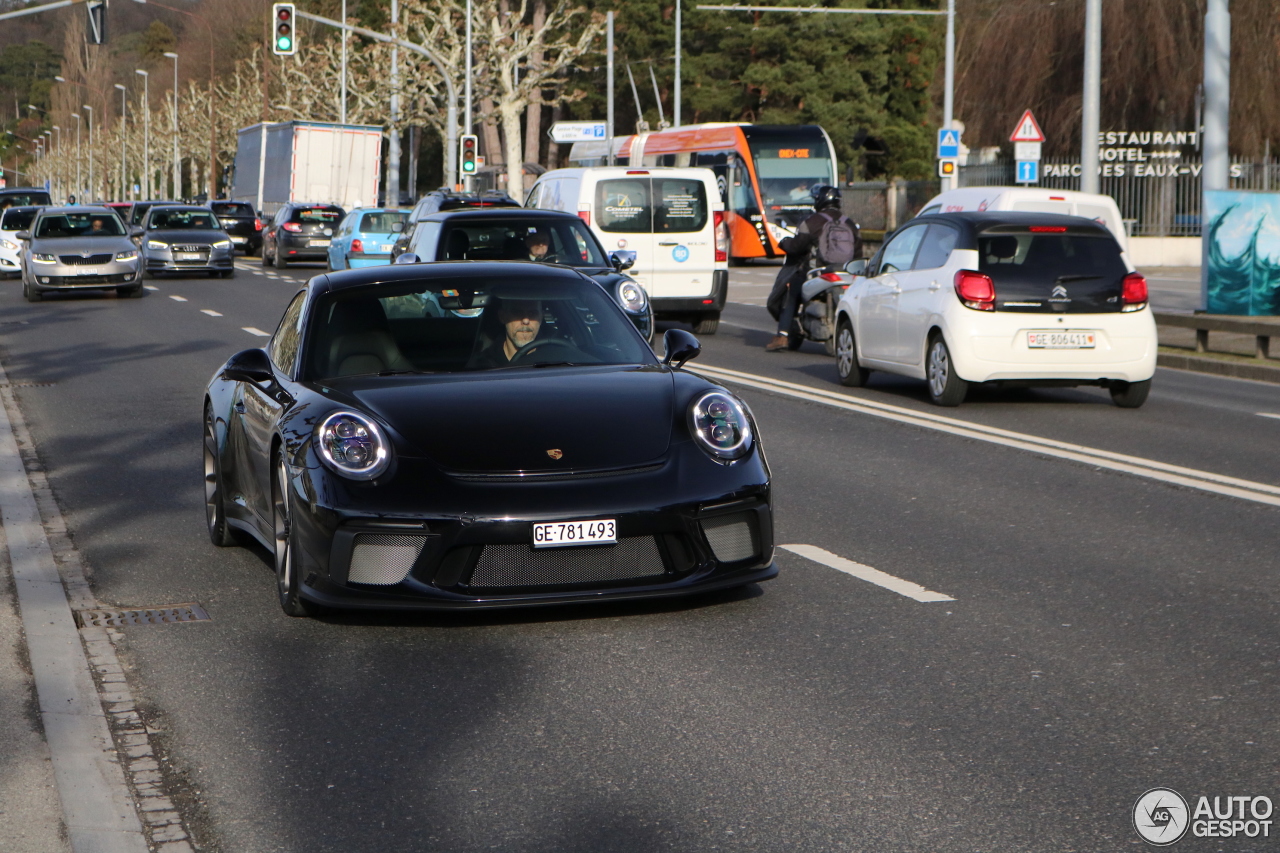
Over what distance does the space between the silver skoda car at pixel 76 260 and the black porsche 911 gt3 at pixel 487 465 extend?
24.2 meters

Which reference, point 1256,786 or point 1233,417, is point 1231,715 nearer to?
point 1256,786

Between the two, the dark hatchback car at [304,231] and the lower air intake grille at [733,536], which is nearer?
the lower air intake grille at [733,536]

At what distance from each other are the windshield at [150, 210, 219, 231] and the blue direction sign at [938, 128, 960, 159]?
15830 mm

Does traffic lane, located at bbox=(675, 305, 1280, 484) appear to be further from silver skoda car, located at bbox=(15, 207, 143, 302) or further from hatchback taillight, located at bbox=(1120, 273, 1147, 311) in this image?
silver skoda car, located at bbox=(15, 207, 143, 302)

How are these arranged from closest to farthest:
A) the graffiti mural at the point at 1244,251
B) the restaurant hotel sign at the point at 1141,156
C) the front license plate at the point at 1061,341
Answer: the front license plate at the point at 1061,341 < the graffiti mural at the point at 1244,251 < the restaurant hotel sign at the point at 1141,156

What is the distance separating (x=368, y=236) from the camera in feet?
111

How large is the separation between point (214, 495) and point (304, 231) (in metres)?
35.3

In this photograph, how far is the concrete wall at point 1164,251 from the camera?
41906 mm

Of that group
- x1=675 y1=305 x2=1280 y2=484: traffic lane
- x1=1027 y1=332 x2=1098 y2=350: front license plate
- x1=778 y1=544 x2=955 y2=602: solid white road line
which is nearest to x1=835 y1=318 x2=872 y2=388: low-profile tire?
x1=675 y1=305 x2=1280 y2=484: traffic lane

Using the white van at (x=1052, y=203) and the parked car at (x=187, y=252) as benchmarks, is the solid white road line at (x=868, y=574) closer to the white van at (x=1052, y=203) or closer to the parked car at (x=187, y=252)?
the white van at (x=1052, y=203)

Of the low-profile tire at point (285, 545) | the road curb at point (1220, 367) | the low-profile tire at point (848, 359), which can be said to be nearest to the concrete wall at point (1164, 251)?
the road curb at point (1220, 367)

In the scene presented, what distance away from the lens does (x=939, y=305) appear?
1459 cm

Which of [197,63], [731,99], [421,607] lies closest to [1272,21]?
[421,607]

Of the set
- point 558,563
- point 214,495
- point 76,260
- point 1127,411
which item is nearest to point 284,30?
point 76,260
